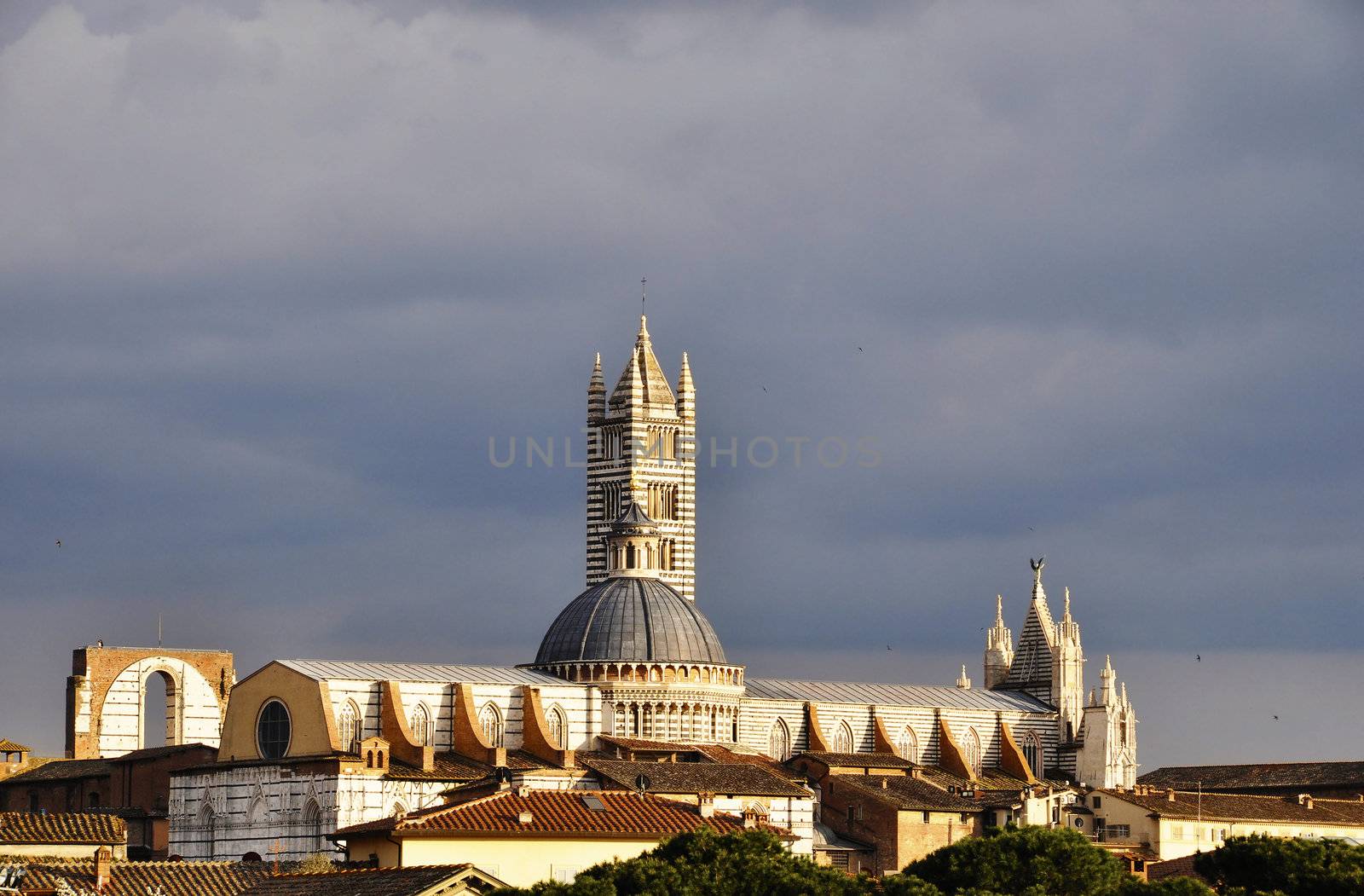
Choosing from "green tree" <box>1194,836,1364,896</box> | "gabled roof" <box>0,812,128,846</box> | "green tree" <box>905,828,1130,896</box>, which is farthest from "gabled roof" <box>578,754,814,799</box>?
"green tree" <box>1194,836,1364,896</box>

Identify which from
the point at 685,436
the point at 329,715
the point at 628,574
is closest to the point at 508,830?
the point at 329,715

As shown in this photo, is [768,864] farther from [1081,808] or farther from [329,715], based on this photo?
[1081,808]

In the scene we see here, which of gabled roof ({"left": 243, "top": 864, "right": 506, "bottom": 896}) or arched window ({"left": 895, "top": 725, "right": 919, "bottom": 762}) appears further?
arched window ({"left": 895, "top": 725, "right": 919, "bottom": 762})

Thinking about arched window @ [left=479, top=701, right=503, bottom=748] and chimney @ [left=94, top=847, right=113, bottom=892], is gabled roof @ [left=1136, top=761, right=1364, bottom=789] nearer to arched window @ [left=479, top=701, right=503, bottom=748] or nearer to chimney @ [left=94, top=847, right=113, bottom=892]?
arched window @ [left=479, top=701, right=503, bottom=748]

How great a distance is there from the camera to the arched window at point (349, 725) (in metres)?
70.4

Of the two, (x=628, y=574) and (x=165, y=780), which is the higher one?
(x=628, y=574)

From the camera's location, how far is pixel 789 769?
2936 inches

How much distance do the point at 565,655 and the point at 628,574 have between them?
4.01 meters

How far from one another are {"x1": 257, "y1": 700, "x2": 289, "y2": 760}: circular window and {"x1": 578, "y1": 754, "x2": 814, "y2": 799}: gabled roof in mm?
7627

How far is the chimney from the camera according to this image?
4678cm

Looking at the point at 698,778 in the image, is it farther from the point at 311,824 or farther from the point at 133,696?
the point at 133,696

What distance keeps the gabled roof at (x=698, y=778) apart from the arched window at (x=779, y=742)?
388 inches

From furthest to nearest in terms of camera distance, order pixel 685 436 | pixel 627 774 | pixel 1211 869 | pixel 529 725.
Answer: pixel 685 436
pixel 529 725
pixel 627 774
pixel 1211 869

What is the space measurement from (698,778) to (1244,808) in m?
18.6
